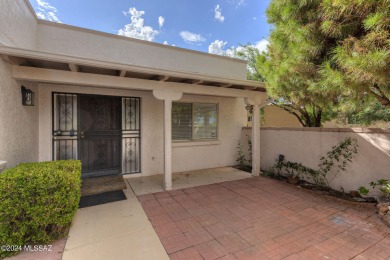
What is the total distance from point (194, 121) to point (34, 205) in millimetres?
5119

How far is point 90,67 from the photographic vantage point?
12.3 feet

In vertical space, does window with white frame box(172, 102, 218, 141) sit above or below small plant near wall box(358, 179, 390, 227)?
above

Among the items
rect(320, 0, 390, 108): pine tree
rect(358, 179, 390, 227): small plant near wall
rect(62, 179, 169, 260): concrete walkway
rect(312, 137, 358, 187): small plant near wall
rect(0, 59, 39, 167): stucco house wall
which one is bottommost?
rect(62, 179, 169, 260): concrete walkway

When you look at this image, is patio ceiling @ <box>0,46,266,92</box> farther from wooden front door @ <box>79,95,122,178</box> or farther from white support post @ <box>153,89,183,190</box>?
wooden front door @ <box>79,95,122,178</box>

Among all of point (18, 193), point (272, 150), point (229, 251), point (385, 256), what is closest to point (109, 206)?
point (18, 193)

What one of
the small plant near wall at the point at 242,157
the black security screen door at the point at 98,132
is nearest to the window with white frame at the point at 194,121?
the small plant near wall at the point at 242,157

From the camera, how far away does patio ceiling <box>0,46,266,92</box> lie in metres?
3.06

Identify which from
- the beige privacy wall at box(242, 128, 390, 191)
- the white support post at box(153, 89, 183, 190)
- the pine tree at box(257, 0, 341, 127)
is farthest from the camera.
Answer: the white support post at box(153, 89, 183, 190)

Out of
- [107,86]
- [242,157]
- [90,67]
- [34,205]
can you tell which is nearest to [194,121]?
[242,157]

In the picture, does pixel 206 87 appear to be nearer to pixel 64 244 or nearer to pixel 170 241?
pixel 170 241

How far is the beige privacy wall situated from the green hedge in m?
5.73

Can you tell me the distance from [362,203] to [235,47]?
16.1m

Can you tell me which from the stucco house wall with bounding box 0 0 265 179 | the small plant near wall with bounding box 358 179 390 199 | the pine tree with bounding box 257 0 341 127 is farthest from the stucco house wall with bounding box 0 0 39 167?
the small plant near wall with bounding box 358 179 390 199

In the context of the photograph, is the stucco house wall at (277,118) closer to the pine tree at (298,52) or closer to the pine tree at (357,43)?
the pine tree at (298,52)
